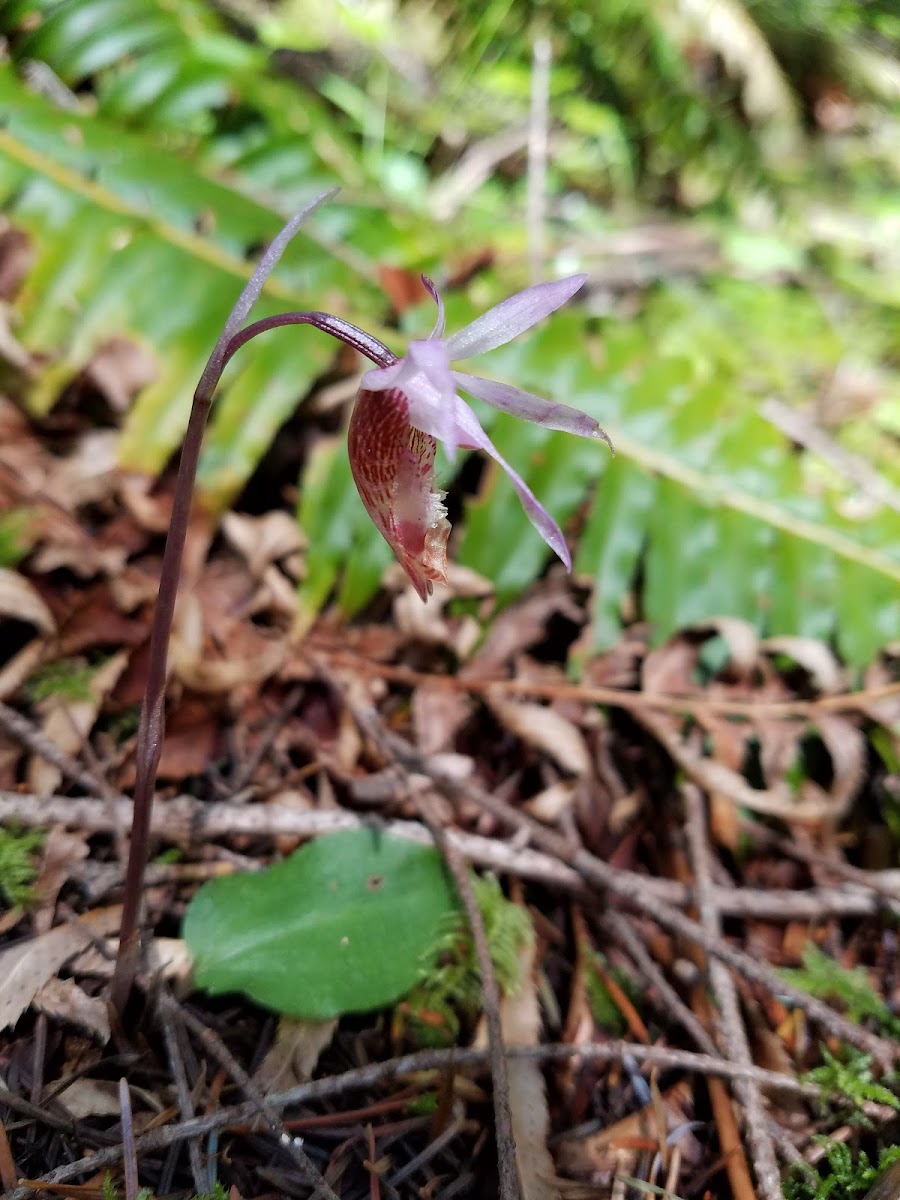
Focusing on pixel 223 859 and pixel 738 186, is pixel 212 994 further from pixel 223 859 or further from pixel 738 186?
pixel 738 186

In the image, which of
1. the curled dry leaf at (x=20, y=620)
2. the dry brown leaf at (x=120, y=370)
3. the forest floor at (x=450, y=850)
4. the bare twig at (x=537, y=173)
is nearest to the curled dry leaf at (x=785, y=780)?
the forest floor at (x=450, y=850)

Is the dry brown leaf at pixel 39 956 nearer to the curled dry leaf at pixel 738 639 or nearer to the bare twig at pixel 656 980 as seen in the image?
the bare twig at pixel 656 980

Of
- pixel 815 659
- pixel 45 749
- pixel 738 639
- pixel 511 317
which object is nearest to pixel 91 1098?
pixel 45 749

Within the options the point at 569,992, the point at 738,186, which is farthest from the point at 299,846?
the point at 738,186

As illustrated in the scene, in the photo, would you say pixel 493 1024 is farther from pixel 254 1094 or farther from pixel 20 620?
pixel 20 620

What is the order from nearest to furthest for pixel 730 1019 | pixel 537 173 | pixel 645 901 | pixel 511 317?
1. pixel 511 317
2. pixel 730 1019
3. pixel 645 901
4. pixel 537 173

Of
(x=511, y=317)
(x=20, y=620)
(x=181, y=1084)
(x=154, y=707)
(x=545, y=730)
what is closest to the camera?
(x=511, y=317)

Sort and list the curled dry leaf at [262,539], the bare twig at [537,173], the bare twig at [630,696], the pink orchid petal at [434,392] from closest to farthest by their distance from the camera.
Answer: the pink orchid petal at [434,392] < the bare twig at [630,696] < the curled dry leaf at [262,539] < the bare twig at [537,173]
